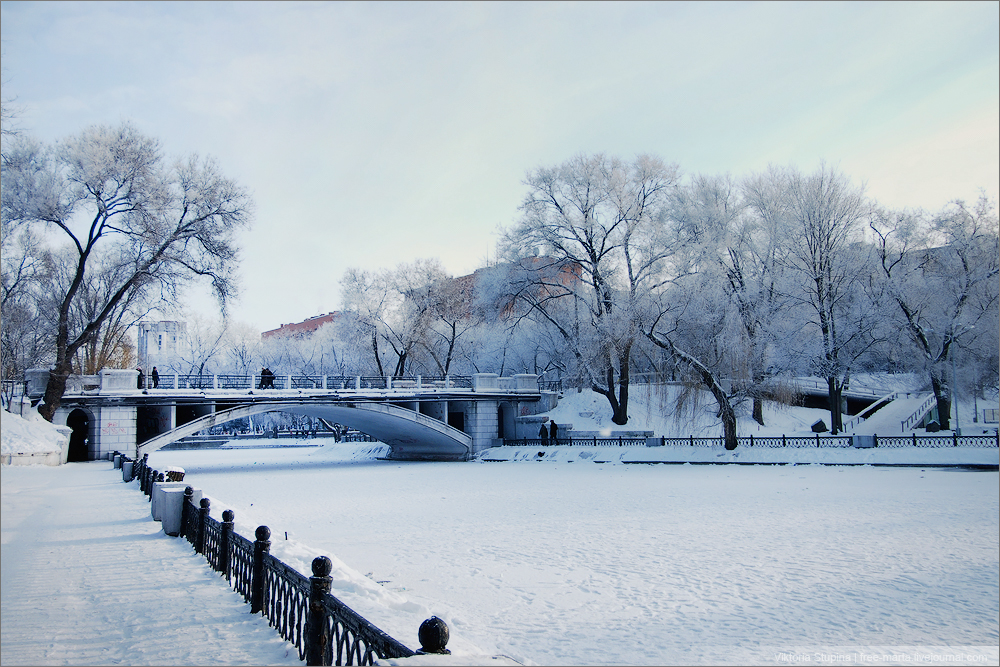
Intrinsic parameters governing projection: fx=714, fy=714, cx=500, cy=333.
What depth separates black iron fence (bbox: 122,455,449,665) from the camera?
389 centimetres

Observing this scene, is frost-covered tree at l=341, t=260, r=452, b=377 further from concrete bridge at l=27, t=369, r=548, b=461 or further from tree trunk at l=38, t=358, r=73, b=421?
tree trunk at l=38, t=358, r=73, b=421

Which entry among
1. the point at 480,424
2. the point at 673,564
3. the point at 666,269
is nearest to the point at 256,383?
the point at 480,424

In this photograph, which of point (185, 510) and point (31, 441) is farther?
point (31, 441)

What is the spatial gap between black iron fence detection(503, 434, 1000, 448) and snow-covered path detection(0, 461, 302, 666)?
78.5ft

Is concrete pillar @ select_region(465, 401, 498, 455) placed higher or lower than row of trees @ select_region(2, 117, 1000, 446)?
lower

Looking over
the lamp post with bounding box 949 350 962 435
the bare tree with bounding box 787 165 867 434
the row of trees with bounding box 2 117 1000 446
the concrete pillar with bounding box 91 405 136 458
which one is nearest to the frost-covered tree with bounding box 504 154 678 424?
the row of trees with bounding box 2 117 1000 446

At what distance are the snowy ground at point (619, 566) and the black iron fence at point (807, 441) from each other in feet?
19.0

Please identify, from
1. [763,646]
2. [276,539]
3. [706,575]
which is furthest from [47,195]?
[763,646]

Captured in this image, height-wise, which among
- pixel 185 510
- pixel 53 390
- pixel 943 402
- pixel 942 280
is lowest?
pixel 185 510

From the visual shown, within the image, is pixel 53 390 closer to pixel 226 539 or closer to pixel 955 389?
pixel 226 539

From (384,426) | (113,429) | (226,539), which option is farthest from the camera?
(384,426)

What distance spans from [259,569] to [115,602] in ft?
5.43

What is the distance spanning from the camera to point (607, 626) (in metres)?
7.28

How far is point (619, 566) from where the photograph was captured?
10.1 m
